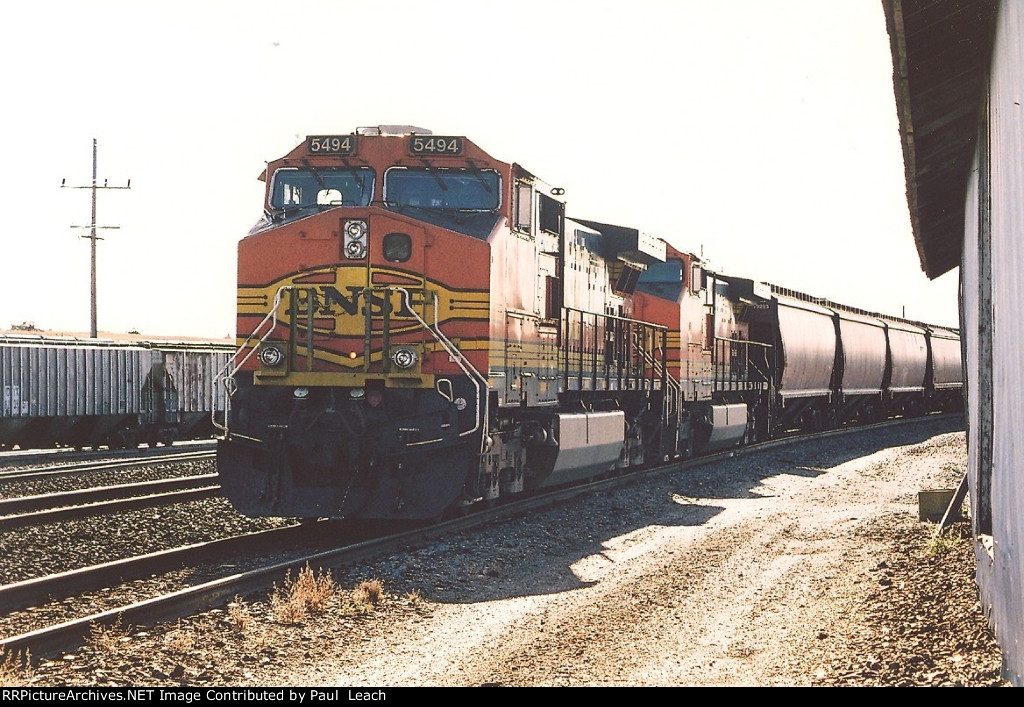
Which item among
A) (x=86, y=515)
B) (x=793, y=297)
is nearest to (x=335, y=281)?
(x=86, y=515)

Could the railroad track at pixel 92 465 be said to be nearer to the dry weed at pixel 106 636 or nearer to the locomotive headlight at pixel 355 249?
the locomotive headlight at pixel 355 249

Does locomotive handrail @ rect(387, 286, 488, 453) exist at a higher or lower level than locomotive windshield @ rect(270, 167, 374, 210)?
lower

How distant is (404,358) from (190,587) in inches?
138

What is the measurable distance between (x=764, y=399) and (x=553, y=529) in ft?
55.2

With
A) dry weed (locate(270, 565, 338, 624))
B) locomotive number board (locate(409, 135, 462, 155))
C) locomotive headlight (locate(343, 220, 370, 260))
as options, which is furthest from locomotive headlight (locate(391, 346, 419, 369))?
dry weed (locate(270, 565, 338, 624))

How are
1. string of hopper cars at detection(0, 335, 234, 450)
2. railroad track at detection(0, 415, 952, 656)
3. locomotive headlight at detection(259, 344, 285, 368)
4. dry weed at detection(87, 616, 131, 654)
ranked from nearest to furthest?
dry weed at detection(87, 616, 131, 654) → railroad track at detection(0, 415, 952, 656) → locomotive headlight at detection(259, 344, 285, 368) → string of hopper cars at detection(0, 335, 234, 450)

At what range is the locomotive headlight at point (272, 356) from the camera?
12.3 meters

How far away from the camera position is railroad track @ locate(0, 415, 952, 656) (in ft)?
25.5

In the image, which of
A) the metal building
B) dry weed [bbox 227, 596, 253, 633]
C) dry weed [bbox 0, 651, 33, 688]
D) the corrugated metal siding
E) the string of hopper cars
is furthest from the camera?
the string of hopper cars

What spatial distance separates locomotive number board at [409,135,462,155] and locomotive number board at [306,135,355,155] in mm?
688

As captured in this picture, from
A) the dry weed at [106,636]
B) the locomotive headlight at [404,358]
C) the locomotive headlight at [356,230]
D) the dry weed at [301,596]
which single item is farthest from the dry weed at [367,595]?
the locomotive headlight at [356,230]

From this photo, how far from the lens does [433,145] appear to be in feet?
41.6

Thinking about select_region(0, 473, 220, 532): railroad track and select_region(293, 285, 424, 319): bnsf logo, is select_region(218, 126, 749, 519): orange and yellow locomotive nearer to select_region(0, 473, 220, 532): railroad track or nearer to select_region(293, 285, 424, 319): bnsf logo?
select_region(293, 285, 424, 319): bnsf logo

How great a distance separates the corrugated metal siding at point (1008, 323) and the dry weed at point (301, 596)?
15.5ft
